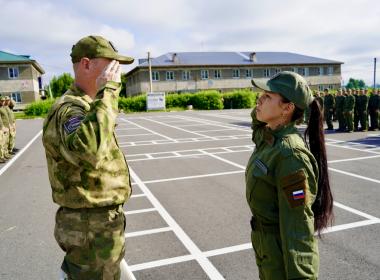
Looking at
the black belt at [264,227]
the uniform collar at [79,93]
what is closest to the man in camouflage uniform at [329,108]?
the black belt at [264,227]

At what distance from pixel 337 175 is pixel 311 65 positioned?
1939 inches

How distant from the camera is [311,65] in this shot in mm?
52406

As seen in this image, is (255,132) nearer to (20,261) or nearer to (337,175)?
(20,261)

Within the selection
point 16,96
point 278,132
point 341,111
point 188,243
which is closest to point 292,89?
point 278,132

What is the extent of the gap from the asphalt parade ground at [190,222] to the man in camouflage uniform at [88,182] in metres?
1.44

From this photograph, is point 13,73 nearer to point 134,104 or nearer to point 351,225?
point 134,104

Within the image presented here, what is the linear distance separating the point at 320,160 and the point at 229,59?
50.9 meters

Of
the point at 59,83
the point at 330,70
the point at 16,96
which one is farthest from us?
the point at 59,83

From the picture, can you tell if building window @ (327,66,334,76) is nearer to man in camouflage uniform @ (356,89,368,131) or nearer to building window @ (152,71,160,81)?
building window @ (152,71,160,81)

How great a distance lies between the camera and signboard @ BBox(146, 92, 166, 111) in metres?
38.2

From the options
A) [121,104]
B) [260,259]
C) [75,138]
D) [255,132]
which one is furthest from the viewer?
[121,104]

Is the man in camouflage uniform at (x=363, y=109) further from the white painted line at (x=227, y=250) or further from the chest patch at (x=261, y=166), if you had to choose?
the chest patch at (x=261, y=166)

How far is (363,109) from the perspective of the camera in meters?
15.9

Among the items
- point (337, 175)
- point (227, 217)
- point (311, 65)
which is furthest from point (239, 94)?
point (227, 217)
